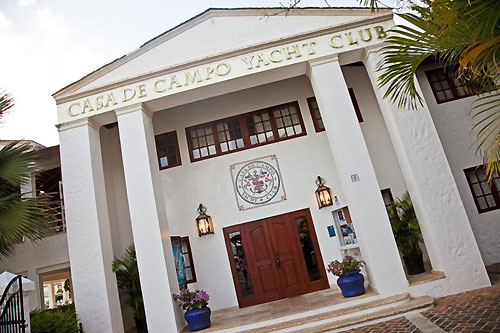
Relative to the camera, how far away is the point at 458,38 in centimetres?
270

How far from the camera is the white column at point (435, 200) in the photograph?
6438 millimetres

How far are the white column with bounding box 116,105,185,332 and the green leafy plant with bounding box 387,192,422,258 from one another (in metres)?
4.89

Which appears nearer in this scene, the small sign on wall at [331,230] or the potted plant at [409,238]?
the potted plant at [409,238]

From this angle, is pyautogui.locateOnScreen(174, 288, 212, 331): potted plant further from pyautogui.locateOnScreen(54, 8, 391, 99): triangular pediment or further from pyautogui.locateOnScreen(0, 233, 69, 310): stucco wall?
pyautogui.locateOnScreen(54, 8, 391, 99): triangular pediment

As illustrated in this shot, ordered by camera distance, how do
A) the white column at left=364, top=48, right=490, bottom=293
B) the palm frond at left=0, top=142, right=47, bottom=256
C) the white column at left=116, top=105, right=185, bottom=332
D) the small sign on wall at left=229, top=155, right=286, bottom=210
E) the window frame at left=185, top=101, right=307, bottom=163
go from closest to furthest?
1. the palm frond at left=0, top=142, right=47, bottom=256
2. the white column at left=364, top=48, right=490, bottom=293
3. the white column at left=116, top=105, right=185, bottom=332
4. the small sign on wall at left=229, top=155, right=286, bottom=210
5. the window frame at left=185, top=101, right=307, bottom=163

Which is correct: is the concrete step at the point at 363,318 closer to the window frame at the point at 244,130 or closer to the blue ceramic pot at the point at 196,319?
the blue ceramic pot at the point at 196,319

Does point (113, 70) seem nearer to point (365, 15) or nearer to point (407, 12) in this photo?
point (365, 15)

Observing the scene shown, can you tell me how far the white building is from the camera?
6.80 m

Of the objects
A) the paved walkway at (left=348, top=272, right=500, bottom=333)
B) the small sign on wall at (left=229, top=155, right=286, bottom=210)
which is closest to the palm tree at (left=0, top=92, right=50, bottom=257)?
the small sign on wall at (left=229, top=155, right=286, bottom=210)

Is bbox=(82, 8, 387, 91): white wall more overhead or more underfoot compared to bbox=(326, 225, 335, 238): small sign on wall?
more overhead

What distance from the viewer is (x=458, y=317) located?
5.08 m

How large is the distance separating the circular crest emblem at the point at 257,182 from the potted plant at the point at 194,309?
285 cm

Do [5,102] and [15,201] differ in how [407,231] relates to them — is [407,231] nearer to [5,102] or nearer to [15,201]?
[15,201]

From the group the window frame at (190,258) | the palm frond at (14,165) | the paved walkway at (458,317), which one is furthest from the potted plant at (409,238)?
the palm frond at (14,165)
